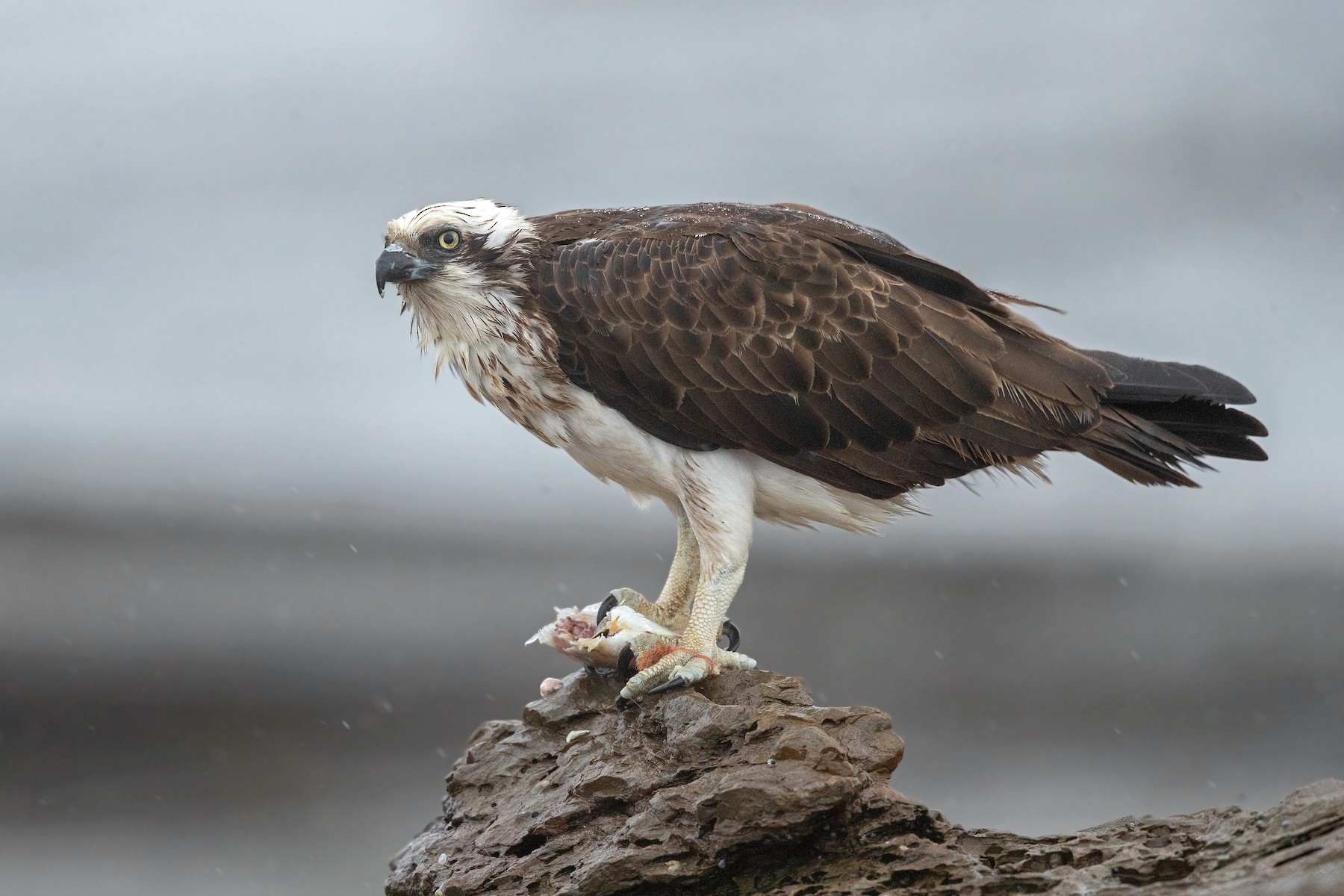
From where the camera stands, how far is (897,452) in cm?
464

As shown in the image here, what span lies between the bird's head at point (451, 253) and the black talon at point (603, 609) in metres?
1.39

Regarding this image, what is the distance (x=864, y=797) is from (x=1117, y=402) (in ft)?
6.45

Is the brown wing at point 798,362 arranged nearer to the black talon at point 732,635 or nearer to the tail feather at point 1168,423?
the tail feather at point 1168,423

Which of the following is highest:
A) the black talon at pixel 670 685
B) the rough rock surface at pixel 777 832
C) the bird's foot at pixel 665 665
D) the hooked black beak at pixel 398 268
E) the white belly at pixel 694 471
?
the hooked black beak at pixel 398 268

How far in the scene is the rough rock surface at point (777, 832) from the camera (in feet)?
10.6

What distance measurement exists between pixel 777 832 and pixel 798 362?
1.76m

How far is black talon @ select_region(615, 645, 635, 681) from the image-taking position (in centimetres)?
461

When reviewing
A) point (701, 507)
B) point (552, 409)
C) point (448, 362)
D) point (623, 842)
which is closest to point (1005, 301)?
point (701, 507)

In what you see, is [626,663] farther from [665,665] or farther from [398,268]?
[398,268]

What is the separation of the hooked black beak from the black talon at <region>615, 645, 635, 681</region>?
1.62 m

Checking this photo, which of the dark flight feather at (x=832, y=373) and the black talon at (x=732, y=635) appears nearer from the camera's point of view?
the dark flight feather at (x=832, y=373)

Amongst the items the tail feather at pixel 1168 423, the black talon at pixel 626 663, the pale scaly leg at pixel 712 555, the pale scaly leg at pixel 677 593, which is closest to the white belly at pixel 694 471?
the pale scaly leg at pixel 712 555

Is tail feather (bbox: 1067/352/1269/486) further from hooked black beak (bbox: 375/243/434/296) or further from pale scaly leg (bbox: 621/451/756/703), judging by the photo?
hooked black beak (bbox: 375/243/434/296)

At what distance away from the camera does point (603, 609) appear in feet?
16.7
